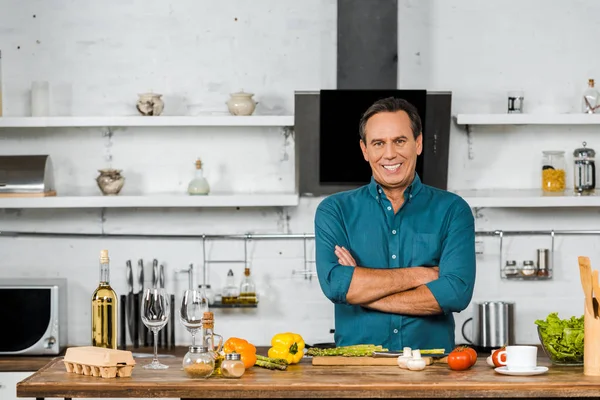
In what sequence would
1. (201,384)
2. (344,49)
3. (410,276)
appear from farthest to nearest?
(344,49)
(410,276)
(201,384)

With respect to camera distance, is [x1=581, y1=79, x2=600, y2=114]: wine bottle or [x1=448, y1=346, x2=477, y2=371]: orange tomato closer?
[x1=448, y1=346, x2=477, y2=371]: orange tomato

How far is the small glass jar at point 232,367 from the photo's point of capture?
259 cm

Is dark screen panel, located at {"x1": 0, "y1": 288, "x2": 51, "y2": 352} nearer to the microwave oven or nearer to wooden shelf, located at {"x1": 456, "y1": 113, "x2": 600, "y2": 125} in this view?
the microwave oven

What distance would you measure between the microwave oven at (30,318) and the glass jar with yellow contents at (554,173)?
266 cm

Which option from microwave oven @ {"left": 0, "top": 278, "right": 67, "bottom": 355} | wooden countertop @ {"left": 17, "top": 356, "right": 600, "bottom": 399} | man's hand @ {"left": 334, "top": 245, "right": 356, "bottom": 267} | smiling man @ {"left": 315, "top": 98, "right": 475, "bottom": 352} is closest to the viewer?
wooden countertop @ {"left": 17, "top": 356, "right": 600, "bottom": 399}

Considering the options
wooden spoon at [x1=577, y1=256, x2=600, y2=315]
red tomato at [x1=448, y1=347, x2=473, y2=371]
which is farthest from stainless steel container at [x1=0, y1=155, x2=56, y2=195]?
wooden spoon at [x1=577, y1=256, x2=600, y2=315]

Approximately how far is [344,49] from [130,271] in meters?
1.66

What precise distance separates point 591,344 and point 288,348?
0.89m

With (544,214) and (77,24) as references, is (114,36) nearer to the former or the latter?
(77,24)

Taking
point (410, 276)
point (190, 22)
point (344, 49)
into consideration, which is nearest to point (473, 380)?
point (410, 276)

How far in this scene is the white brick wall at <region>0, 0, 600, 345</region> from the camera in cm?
505

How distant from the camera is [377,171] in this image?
3.28 meters

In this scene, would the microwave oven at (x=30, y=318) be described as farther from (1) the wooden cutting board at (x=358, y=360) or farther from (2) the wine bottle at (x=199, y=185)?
(1) the wooden cutting board at (x=358, y=360)

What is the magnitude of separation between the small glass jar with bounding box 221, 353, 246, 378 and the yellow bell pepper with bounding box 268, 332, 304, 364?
0.21 m
